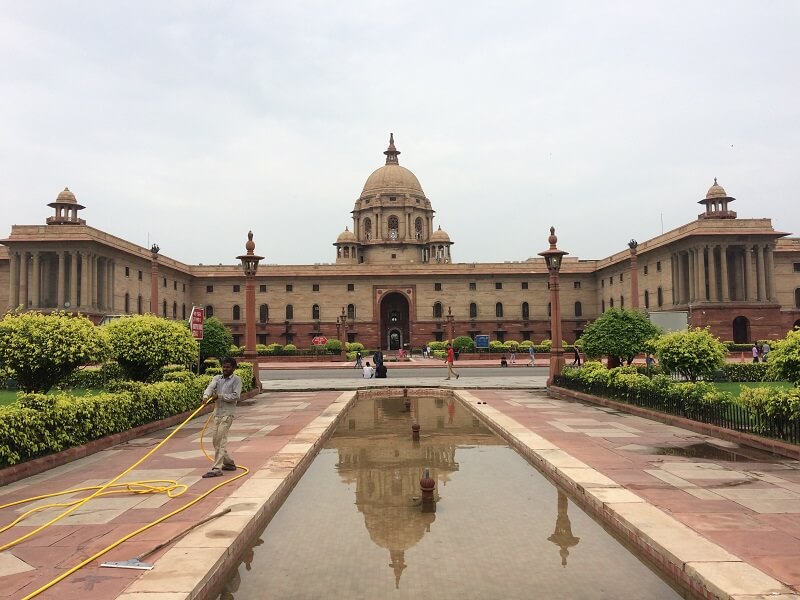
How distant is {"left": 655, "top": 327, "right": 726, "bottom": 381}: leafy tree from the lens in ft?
46.5

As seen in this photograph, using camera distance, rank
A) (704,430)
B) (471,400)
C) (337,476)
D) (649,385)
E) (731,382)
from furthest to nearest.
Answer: (731,382)
(471,400)
(649,385)
(704,430)
(337,476)

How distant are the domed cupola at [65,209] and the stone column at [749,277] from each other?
50.0 metres

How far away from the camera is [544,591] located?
4.48 m

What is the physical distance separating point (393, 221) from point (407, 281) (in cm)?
1224

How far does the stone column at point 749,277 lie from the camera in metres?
44.4

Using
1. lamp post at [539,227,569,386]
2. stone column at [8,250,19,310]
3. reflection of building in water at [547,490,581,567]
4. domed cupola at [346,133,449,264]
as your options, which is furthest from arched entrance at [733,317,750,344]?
stone column at [8,250,19,310]

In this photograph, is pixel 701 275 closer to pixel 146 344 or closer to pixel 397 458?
pixel 146 344

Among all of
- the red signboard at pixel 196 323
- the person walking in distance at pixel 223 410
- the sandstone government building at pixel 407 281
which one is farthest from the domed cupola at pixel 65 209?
the person walking in distance at pixel 223 410

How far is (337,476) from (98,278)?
41.8 meters

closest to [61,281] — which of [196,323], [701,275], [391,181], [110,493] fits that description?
[196,323]

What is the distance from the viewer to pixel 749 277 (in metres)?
44.5

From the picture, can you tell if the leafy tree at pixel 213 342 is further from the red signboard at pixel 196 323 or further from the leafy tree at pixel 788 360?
the leafy tree at pixel 788 360

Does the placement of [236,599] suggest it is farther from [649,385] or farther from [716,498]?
[649,385]

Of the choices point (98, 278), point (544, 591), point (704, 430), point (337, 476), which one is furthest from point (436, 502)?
point (98, 278)
